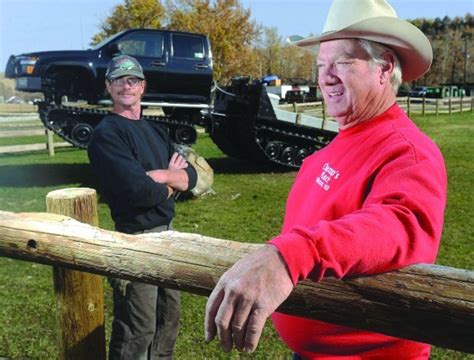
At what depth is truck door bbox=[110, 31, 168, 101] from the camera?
11336mm

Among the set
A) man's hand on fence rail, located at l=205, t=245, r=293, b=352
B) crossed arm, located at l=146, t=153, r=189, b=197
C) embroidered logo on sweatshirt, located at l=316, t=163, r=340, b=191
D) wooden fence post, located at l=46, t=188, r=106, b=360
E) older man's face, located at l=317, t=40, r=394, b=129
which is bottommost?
wooden fence post, located at l=46, t=188, r=106, b=360

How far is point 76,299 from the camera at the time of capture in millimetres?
2391

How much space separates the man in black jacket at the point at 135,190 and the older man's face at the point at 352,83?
1593mm

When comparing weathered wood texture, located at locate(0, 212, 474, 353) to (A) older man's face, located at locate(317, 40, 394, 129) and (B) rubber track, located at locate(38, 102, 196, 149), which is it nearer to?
(A) older man's face, located at locate(317, 40, 394, 129)

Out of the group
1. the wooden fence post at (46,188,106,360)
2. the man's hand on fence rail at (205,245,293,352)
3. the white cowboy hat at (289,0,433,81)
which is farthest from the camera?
the wooden fence post at (46,188,106,360)

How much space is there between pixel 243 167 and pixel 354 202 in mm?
11415

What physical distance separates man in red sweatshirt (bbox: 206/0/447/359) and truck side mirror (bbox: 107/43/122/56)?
9.51m

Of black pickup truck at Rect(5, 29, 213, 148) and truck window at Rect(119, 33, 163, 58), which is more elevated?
truck window at Rect(119, 33, 163, 58)

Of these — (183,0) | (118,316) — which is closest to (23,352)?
(118,316)

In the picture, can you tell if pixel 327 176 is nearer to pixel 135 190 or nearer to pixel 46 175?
pixel 135 190

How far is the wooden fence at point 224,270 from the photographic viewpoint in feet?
4.10

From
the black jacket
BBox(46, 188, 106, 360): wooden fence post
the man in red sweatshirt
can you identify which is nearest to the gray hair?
the man in red sweatshirt

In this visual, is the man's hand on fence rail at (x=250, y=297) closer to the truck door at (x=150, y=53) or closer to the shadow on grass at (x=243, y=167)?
the truck door at (x=150, y=53)

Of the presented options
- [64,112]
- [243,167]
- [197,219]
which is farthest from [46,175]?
[197,219]
